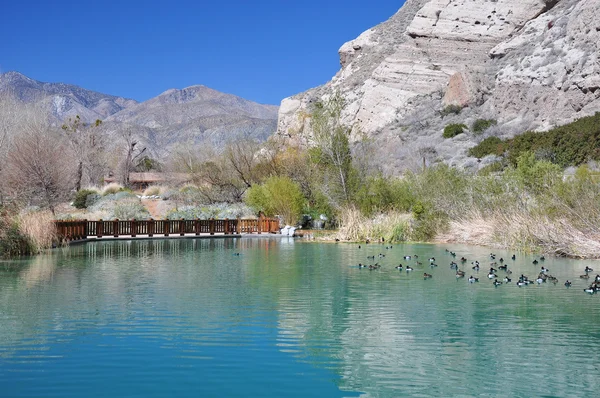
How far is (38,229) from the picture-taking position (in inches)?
755

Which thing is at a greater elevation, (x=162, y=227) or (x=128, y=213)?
(x=128, y=213)

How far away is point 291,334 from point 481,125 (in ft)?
161

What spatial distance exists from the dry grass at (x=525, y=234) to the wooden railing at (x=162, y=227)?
9.75 metres

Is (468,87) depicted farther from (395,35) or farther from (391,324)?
(391,324)

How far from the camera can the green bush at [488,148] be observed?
A: 1781 inches

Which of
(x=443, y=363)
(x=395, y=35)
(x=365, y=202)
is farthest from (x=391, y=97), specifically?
(x=443, y=363)

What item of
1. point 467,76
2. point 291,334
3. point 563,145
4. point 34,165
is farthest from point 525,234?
point 467,76

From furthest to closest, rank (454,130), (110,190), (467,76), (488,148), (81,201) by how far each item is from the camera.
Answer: (467,76) < (454,130) < (110,190) < (488,148) < (81,201)

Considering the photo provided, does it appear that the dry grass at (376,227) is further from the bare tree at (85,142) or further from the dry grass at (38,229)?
the bare tree at (85,142)

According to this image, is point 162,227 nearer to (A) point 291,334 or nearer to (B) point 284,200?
(B) point 284,200

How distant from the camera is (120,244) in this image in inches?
965

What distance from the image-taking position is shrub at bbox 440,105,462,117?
60.1m

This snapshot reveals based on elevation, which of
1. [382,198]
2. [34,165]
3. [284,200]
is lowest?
[382,198]

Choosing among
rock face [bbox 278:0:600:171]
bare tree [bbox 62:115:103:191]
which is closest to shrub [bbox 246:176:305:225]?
rock face [bbox 278:0:600:171]
